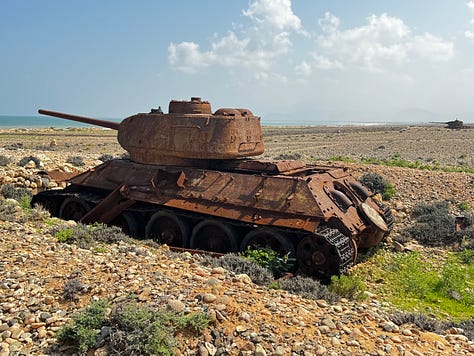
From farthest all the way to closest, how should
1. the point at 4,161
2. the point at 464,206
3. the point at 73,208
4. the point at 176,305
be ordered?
the point at 4,161
the point at 464,206
the point at 73,208
the point at 176,305

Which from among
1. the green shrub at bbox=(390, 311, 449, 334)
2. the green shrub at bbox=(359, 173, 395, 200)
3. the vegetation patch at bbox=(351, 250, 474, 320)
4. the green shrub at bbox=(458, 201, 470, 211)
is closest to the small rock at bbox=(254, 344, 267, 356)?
the green shrub at bbox=(390, 311, 449, 334)

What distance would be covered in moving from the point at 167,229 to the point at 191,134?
226 centimetres

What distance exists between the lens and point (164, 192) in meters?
10.9

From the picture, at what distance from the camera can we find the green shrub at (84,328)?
16.6 ft

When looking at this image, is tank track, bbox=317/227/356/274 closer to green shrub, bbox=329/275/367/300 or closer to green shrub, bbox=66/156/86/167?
green shrub, bbox=329/275/367/300

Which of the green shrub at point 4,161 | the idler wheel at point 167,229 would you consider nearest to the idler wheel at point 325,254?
the idler wheel at point 167,229

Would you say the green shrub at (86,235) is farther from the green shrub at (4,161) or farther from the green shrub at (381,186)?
the green shrub at (381,186)

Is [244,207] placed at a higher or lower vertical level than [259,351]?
higher

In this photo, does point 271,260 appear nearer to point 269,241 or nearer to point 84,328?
point 269,241

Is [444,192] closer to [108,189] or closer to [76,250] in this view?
[108,189]

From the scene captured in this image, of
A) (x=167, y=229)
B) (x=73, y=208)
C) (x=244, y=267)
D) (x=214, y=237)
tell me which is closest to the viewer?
(x=244, y=267)

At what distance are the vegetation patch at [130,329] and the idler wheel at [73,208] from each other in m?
7.23

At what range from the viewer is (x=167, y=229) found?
11.0 meters

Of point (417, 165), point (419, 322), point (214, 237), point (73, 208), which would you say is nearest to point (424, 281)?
point (419, 322)
